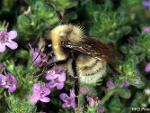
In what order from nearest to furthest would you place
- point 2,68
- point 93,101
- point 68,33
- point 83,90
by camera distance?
point 68,33
point 93,101
point 2,68
point 83,90

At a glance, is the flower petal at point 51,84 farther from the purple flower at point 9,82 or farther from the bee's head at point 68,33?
the bee's head at point 68,33

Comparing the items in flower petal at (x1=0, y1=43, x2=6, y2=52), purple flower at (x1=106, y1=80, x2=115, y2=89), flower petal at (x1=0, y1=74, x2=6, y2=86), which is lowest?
purple flower at (x1=106, y1=80, x2=115, y2=89)

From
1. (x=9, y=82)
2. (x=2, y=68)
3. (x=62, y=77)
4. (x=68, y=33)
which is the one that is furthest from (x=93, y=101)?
(x=2, y=68)

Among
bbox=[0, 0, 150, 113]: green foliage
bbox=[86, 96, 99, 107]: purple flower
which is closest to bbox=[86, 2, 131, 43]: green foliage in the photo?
bbox=[0, 0, 150, 113]: green foliage

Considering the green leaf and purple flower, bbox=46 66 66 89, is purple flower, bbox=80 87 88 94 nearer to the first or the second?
purple flower, bbox=46 66 66 89

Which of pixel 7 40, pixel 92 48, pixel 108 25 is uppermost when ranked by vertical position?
pixel 108 25

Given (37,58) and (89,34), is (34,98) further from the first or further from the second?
(89,34)
